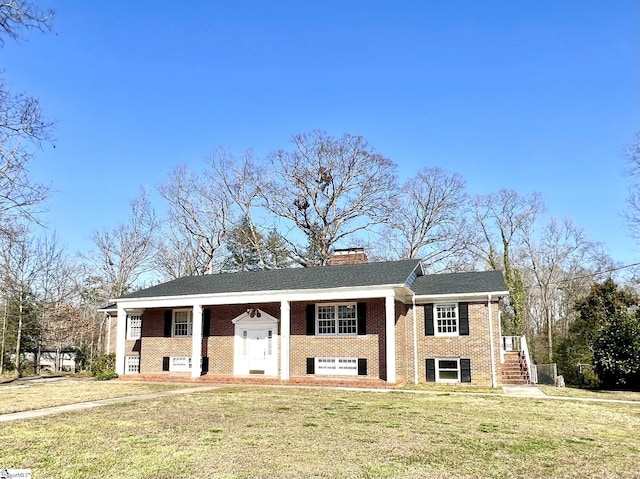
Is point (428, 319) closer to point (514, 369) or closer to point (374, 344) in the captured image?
point (374, 344)

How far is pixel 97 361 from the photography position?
23641mm

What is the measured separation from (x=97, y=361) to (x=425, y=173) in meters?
24.5

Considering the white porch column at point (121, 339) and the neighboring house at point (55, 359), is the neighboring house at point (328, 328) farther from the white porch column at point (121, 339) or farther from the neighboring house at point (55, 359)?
the neighboring house at point (55, 359)

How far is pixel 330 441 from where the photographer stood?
785 cm

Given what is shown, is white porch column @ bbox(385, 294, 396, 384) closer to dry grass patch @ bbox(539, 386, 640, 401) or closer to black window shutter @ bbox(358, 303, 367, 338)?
black window shutter @ bbox(358, 303, 367, 338)

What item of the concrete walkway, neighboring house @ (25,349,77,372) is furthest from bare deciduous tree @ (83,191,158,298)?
the concrete walkway

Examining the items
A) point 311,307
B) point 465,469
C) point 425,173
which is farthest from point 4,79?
point 425,173

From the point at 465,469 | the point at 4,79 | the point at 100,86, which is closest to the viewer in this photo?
the point at 465,469

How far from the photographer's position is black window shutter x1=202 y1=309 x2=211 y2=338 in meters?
21.6

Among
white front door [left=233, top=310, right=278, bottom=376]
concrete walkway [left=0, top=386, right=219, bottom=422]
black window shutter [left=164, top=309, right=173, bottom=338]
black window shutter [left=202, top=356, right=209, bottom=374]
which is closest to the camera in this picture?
concrete walkway [left=0, top=386, right=219, bottom=422]

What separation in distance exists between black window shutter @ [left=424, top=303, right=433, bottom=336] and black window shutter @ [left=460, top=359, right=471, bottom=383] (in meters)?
1.55

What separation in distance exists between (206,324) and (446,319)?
10008 mm

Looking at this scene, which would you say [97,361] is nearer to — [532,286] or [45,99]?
[45,99]

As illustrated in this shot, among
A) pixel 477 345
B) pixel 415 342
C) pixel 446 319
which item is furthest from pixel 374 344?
pixel 477 345
